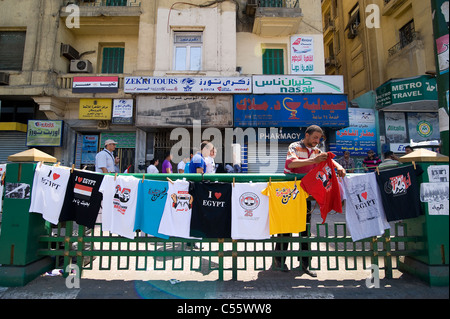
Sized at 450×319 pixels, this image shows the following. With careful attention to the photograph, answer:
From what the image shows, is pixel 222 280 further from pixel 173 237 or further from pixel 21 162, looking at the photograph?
pixel 21 162

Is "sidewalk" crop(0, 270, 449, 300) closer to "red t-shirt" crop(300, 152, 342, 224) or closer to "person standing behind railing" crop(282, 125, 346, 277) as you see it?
"person standing behind railing" crop(282, 125, 346, 277)

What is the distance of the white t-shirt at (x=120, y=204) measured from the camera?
11.7 feet

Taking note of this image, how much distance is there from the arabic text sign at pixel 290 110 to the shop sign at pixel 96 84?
20.0ft

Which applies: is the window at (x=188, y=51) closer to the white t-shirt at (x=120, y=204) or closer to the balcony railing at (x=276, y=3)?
the balcony railing at (x=276, y=3)

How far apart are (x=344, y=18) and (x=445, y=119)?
20.2 m

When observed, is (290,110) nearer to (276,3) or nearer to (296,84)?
(296,84)

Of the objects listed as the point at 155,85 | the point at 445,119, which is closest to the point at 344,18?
the point at 155,85

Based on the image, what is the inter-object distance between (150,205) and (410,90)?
14611mm

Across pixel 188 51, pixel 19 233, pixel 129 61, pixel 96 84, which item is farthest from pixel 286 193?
pixel 129 61

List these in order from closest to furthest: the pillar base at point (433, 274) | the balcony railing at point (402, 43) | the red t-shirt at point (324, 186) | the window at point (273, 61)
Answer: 1. the pillar base at point (433, 274)
2. the red t-shirt at point (324, 186)
3. the window at point (273, 61)
4. the balcony railing at point (402, 43)

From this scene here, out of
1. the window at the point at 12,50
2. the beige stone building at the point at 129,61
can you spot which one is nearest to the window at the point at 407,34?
the beige stone building at the point at 129,61

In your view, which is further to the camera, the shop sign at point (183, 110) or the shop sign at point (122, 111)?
the shop sign at point (122, 111)

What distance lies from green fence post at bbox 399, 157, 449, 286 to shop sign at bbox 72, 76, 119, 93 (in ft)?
41.4

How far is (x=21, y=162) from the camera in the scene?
3.67 meters
